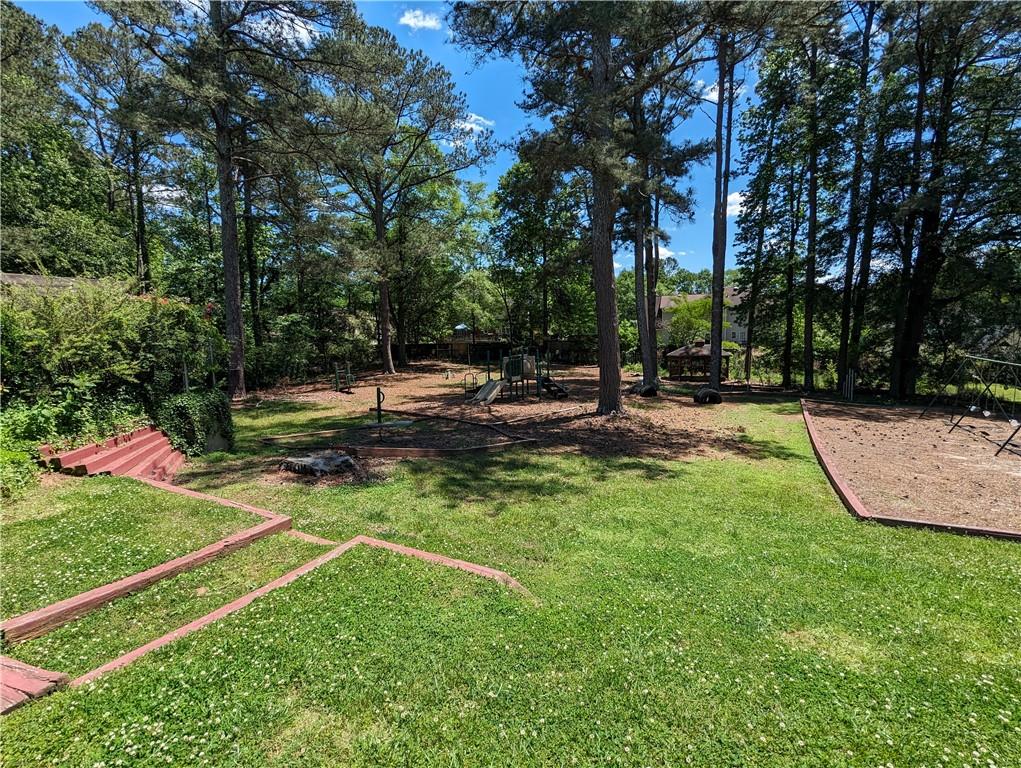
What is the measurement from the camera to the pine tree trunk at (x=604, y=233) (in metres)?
8.64

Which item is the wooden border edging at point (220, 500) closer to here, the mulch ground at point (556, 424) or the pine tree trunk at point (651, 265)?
the mulch ground at point (556, 424)

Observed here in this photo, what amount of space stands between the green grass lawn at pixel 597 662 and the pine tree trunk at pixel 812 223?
1510 centimetres

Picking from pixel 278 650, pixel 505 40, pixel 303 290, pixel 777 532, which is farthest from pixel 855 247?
pixel 303 290

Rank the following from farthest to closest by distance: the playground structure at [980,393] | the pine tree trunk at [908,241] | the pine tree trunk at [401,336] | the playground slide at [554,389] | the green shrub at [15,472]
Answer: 1. the pine tree trunk at [401,336]
2. the playground slide at [554,389]
3. the pine tree trunk at [908,241]
4. the playground structure at [980,393]
5. the green shrub at [15,472]

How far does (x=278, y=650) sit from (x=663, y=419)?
33.6 ft

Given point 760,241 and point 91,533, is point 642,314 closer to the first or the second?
point 760,241

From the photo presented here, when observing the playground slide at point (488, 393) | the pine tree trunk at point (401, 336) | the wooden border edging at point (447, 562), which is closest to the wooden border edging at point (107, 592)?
the wooden border edging at point (447, 562)

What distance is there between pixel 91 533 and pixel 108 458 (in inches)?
82.8

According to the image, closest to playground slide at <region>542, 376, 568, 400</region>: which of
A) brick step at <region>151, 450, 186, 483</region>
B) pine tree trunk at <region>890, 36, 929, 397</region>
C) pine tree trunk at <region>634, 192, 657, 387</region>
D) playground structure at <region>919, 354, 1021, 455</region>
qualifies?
pine tree trunk at <region>634, 192, 657, 387</region>

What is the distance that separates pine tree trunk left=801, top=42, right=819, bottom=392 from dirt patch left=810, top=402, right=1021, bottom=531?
20.7ft

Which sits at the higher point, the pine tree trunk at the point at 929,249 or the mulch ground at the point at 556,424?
the pine tree trunk at the point at 929,249

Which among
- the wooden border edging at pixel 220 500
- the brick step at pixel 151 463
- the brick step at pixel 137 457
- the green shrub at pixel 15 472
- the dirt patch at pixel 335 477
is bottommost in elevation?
the dirt patch at pixel 335 477

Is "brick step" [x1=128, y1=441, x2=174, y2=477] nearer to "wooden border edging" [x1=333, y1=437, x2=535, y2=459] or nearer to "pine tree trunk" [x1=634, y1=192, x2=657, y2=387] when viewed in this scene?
"wooden border edging" [x1=333, y1=437, x2=535, y2=459]

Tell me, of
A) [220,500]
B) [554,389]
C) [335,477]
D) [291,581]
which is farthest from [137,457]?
[554,389]
